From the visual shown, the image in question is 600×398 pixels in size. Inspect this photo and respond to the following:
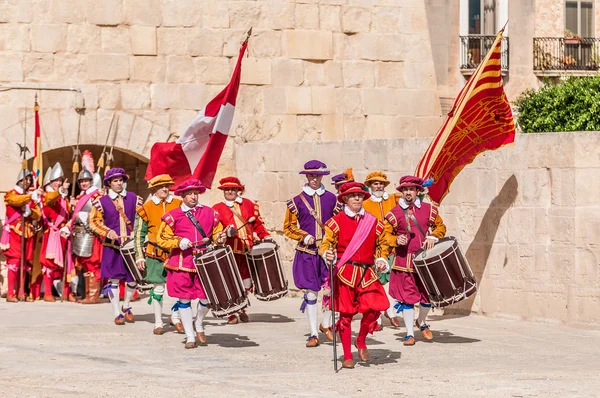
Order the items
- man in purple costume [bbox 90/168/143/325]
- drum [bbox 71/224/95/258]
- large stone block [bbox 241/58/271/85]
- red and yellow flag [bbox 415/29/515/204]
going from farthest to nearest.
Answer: large stone block [bbox 241/58/271/85]
drum [bbox 71/224/95/258]
man in purple costume [bbox 90/168/143/325]
red and yellow flag [bbox 415/29/515/204]

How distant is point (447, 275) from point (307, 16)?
756 cm

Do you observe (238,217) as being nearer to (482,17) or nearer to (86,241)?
(86,241)

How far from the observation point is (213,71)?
18.8 m

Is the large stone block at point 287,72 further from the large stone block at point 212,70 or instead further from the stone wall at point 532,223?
the stone wall at point 532,223

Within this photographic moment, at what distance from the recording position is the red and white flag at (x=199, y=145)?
1496cm

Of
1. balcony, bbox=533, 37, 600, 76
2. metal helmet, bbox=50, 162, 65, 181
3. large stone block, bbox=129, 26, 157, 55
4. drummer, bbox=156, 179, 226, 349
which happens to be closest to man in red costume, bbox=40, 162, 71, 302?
metal helmet, bbox=50, 162, 65, 181

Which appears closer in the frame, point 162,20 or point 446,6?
point 162,20

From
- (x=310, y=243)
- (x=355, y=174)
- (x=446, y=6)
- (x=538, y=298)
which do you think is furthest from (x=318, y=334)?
(x=446, y=6)

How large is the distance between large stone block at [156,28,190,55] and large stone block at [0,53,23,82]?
6.04 feet

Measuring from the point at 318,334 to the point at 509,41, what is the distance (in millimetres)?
16371

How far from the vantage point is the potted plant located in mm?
28998

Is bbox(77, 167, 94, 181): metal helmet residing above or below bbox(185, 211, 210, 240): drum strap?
above

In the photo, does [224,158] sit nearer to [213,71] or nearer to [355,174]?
[213,71]

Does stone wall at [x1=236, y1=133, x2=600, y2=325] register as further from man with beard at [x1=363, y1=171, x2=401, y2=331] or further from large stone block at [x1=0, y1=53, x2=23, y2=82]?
large stone block at [x1=0, y1=53, x2=23, y2=82]
